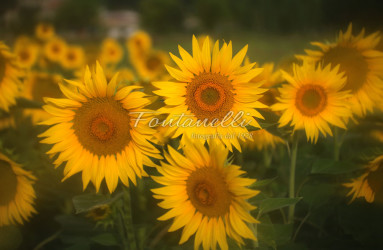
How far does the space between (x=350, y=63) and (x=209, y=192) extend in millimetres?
929

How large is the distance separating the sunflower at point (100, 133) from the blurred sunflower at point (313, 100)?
58 cm

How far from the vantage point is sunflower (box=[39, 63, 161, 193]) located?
1339 millimetres

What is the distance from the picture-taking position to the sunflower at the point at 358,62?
161 cm

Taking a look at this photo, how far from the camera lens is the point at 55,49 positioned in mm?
5406

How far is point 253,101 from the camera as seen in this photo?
54.2 inches

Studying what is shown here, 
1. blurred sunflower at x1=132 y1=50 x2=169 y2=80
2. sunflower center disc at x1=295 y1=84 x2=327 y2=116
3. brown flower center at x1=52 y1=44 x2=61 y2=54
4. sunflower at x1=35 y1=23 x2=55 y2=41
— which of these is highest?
sunflower at x1=35 y1=23 x2=55 y2=41

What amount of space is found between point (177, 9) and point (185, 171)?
194 centimetres

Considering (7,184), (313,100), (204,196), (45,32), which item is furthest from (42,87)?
(45,32)

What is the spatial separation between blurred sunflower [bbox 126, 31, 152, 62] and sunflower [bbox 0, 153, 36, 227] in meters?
3.55

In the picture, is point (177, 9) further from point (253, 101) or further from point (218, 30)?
point (253, 101)

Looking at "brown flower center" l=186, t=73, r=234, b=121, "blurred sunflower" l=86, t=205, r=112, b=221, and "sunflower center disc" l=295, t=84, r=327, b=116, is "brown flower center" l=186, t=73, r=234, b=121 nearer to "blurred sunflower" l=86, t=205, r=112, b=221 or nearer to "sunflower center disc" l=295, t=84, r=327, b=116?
"sunflower center disc" l=295, t=84, r=327, b=116

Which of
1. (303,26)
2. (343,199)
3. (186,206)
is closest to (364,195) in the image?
→ (343,199)

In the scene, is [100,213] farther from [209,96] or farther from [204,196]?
[209,96]

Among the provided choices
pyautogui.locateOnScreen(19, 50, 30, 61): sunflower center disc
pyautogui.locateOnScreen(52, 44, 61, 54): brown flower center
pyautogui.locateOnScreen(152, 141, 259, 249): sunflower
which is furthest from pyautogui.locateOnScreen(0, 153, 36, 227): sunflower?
pyautogui.locateOnScreen(52, 44, 61, 54): brown flower center
